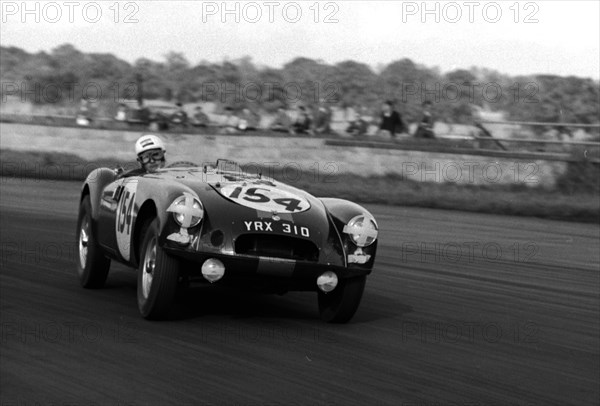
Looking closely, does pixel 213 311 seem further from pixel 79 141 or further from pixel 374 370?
pixel 79 141

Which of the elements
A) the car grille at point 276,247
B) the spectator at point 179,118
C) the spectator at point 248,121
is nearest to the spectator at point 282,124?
the spectator at point 248,121

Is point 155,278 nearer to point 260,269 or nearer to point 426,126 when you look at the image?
point 260,269

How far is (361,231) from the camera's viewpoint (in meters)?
6.62

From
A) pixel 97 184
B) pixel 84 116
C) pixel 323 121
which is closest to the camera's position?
pixel 97 184

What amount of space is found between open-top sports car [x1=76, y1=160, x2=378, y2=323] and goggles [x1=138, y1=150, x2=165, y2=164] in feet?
1.94

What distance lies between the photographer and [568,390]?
5328 mm

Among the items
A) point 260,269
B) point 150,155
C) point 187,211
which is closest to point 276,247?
point 260,269

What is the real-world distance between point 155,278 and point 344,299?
1189mm

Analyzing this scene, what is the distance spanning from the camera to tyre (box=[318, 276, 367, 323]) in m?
6.59

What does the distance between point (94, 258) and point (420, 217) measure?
8503 mm

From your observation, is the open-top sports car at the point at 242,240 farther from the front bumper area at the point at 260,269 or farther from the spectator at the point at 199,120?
the spectator at the point at 199,120

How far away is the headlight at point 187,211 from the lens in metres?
6.22

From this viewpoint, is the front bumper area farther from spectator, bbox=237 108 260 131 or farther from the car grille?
spectator, bbox=237 108 260 131

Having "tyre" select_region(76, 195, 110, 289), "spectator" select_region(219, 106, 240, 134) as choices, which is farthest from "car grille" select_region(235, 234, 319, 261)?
"spectator" select_region(219, 106, 240, 134)
